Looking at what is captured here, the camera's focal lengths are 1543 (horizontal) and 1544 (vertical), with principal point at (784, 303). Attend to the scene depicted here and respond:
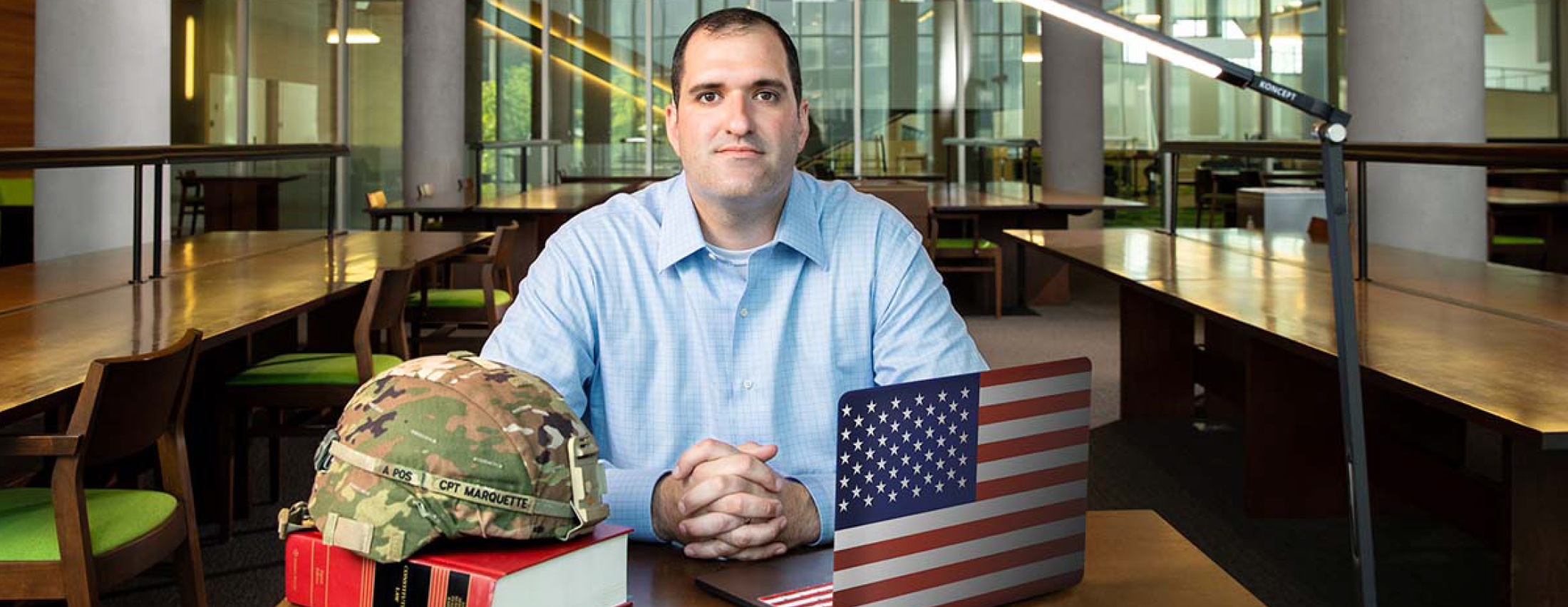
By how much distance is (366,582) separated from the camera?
120 centimetres

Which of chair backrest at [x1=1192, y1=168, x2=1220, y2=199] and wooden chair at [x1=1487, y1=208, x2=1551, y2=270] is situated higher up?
chair backrest at [x1=1192, y1=168, x2=1220, y2=199]

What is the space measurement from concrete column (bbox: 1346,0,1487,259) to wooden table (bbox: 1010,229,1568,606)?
36.3 inches

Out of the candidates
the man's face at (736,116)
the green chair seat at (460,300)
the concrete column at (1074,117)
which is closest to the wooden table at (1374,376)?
the man's face at (736,116)

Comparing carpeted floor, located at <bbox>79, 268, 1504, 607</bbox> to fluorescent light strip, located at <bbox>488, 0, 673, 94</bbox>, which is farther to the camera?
fluorescent light strip, located at <bbox>488, 0, 673, 94</bbox>

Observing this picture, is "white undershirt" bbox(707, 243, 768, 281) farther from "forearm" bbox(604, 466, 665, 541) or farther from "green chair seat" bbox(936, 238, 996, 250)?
"green chair seat" bbox(936, 238, 996, 250)

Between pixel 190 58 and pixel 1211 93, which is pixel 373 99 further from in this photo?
pixel 1211 93

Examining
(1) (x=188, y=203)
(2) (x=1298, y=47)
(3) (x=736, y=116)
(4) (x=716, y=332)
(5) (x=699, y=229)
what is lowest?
(4) (x=716, y=332)

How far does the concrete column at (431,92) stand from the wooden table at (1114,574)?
11.5 meters

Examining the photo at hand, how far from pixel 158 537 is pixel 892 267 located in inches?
64.4

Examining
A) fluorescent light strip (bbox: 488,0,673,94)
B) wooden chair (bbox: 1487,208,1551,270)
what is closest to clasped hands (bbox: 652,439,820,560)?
wooden chair (bbox: 1487,208,1551,270)

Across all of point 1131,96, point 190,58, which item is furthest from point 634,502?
point 1131,96

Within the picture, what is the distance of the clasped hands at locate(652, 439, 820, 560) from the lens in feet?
5.15

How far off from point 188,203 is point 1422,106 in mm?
10190

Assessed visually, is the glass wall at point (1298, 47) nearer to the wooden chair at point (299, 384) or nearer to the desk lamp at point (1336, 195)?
the wooden chair at point (299, 384)
